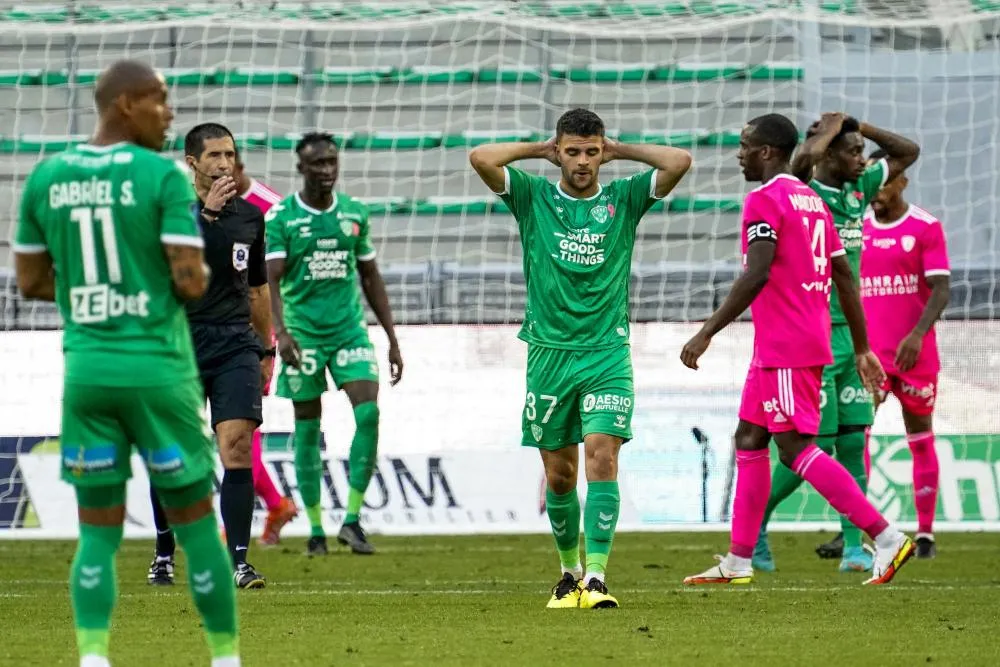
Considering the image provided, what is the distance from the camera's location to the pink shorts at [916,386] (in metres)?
10.4

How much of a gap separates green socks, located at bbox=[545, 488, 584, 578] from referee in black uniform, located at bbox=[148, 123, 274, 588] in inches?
61.7

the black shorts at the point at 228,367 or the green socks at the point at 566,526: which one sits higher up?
the black shorts at the point at 228,367

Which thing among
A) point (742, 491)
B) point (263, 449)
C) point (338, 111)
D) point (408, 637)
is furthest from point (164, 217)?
point (338, 111)

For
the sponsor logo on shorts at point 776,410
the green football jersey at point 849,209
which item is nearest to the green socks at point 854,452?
the green football jersey at point 849,209

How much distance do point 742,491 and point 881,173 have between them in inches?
94.9

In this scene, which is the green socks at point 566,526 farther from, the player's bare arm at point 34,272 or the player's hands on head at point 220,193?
the player's bare arm at point 34,272

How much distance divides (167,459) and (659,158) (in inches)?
133

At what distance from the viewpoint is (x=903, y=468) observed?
12016mm

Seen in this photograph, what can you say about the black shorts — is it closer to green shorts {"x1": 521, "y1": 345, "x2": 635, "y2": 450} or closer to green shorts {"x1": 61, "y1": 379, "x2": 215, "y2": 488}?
green shorts {"x1": 521, "y1": 345, "x2": 635, "y2": 450}

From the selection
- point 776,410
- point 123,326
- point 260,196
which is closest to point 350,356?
point 260,196

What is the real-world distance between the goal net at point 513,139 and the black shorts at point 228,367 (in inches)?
161

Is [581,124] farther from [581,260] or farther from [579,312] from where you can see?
[579,312]

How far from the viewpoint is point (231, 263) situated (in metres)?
8.05

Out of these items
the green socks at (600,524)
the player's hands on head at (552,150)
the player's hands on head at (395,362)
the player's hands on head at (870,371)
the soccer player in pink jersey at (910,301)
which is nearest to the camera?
the green socks at (600,524)
